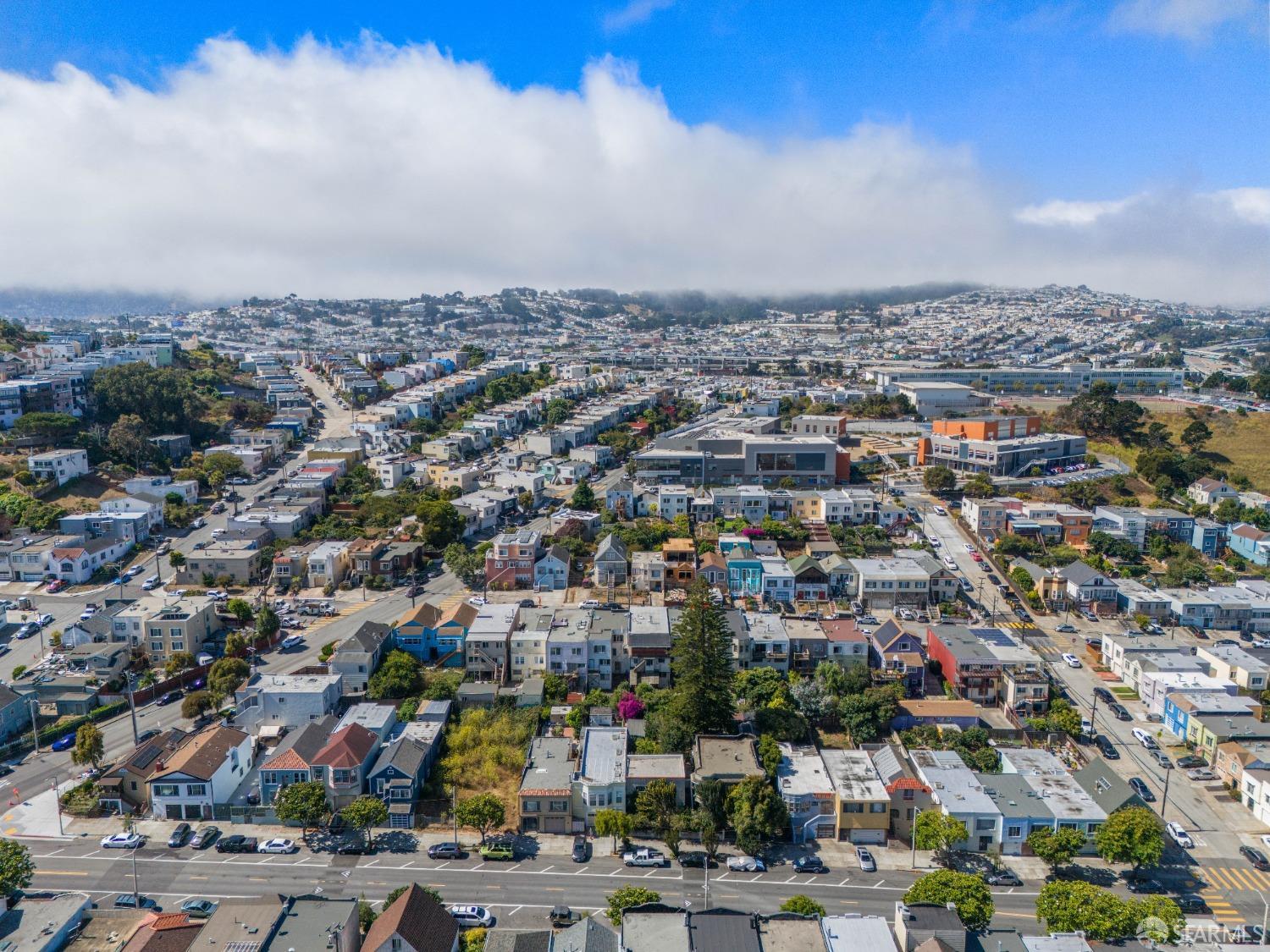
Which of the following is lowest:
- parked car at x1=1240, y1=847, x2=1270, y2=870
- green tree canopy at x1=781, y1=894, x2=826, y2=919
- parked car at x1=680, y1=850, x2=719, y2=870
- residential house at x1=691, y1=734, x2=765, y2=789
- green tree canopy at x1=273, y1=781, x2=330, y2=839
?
parked car at x1=1240, y1=847, x2=1270, y2=870

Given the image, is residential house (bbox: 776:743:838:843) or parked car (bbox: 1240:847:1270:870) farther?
residential house (bbox: 776:743:838:843)

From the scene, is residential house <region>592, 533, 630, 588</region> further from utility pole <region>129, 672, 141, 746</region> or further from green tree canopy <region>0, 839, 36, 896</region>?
green tree canopy <region>0, 839, 36, 896</region>

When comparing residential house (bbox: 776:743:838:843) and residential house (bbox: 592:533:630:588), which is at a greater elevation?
residential house (bbox: 592:533:630:588)

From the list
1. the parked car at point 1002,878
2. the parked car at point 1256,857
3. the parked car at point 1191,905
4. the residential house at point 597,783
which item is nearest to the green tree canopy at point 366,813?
Answer: the residential house at point 597,783

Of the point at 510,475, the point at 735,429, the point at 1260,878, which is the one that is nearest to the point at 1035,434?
the point at 735,429

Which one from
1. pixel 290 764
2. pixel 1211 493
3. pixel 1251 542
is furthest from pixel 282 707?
pixel 1211 493

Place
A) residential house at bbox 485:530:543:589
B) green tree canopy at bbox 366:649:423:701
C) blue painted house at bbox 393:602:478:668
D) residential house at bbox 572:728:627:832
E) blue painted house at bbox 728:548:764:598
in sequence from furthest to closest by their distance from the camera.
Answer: residential house at bbox 485:530:543:589, blue painted house at bbox 728:548:764:598, blue painted house at bbox 393:602:478:668, green tree canopy at bbox 366:649:423:701, residential house at bbox 572:728:627:832

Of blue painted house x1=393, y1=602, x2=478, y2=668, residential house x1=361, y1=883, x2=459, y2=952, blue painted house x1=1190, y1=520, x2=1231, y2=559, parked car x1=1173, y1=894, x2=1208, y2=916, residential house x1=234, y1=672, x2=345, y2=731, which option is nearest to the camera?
residential house x1=361, y1=883, x2=459, y2=952

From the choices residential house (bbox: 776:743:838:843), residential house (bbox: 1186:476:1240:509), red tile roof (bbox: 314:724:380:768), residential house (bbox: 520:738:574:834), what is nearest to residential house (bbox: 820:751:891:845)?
residential house (bbox: 776:743:838:843)
